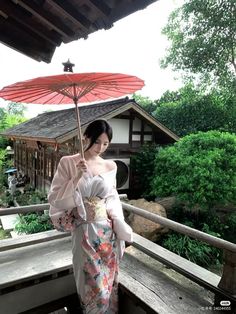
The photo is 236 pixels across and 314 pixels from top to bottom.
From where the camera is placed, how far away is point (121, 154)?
368 inches

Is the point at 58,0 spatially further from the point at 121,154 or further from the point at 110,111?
the point at 121,154

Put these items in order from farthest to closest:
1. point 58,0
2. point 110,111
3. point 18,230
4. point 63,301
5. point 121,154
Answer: point 121,154 → point 110,111 → point 18,230 → point 63,301 → point 58,0

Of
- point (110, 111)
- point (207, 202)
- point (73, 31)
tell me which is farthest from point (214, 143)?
point (73, 31)

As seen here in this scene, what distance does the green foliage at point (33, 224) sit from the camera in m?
7.01

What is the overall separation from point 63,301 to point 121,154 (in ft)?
22.7

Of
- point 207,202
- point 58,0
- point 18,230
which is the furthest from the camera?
point 18,230

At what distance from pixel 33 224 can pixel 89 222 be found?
19.1 ft

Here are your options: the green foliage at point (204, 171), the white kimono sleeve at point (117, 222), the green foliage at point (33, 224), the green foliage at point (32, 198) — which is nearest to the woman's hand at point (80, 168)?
the white kimono sleeve at point (117, 222)

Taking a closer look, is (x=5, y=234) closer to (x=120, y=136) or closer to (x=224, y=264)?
(x=120, y=136)

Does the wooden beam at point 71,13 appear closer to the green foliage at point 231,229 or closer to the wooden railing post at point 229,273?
the wooden railing post at point 229,273

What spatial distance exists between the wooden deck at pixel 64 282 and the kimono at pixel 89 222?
16.6 inches

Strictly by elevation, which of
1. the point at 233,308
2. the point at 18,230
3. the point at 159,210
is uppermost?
the point at 233,308

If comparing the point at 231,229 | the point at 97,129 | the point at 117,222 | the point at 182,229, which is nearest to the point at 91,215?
the point at 117,222

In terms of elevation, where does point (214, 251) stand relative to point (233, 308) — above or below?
below
